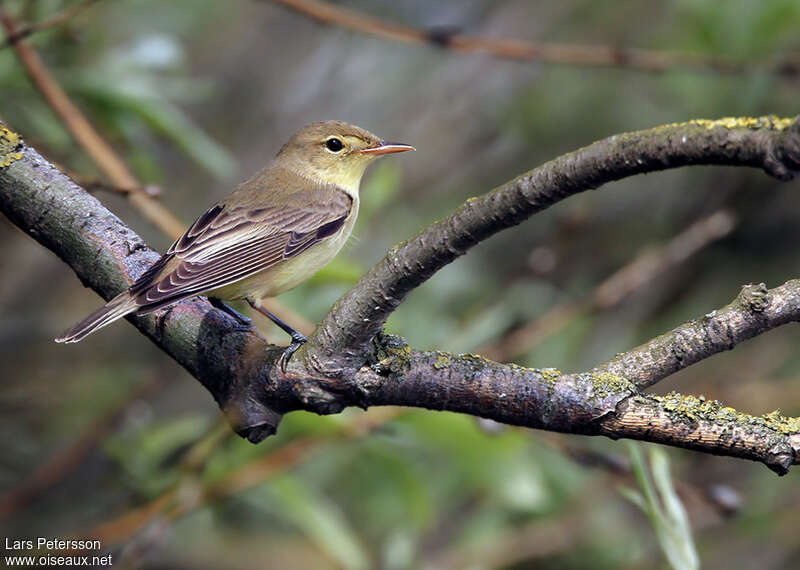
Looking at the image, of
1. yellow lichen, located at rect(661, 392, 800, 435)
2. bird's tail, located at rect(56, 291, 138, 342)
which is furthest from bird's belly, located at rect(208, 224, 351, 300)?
yellow lichen, located at rect(661, 392, 800, 435)

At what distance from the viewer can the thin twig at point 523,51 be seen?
424 cm

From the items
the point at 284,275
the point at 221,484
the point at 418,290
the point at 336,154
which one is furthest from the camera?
the point at 418,290

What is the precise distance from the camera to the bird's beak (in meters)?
3.85

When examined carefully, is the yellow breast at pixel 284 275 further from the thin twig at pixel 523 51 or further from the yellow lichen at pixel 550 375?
the yellow lichen at pixel 550 375

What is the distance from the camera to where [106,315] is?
2.49 meters

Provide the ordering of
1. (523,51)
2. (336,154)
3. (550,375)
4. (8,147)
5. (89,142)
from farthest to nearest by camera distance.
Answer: (523,51) < (336,154) < (89,142) < (8,147) < (550,375)

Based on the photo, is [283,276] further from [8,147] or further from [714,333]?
[714,333]

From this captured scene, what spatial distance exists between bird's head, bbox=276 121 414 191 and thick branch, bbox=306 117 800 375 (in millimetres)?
2140

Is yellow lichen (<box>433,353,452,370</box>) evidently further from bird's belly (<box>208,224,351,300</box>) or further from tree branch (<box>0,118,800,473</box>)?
bird's belly (<box>208,224,351,300</box>)

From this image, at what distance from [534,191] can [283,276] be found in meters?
1.70

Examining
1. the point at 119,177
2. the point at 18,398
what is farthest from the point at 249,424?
the point at 18,398

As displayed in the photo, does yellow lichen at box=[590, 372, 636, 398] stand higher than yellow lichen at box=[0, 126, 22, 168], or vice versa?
yellow lichen at box=[0, 126, 22, 168]

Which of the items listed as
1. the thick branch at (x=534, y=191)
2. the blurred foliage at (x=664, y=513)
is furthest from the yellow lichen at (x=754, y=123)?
the blurred foliage at (x=664, y=513)

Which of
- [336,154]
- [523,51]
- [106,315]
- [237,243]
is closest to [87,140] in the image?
[237,243]
